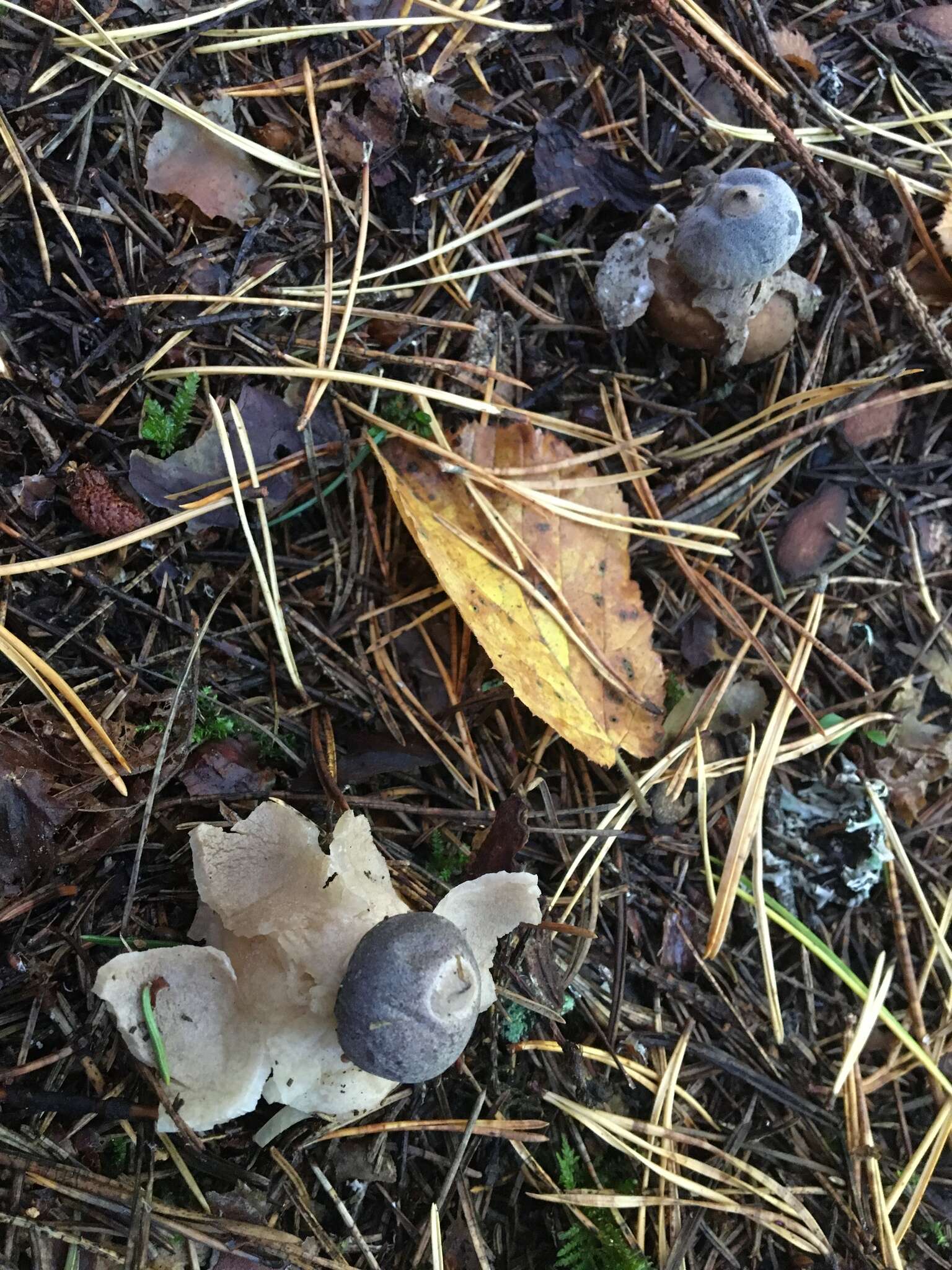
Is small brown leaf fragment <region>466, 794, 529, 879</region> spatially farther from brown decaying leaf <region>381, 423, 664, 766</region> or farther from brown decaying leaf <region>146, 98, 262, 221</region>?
brown decaying leaf <region>146, 98, 262, 221</region>

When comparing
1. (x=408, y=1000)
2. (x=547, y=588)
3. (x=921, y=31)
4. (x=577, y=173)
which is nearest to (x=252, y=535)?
(x=547, y=588)

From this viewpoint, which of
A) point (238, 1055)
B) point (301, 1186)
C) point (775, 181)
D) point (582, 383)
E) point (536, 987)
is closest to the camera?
point (238, 1055)

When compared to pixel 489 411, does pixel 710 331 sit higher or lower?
higher

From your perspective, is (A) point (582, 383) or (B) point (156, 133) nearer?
(B) point (156, 133)

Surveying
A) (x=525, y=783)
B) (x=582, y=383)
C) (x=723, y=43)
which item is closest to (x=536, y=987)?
(x=525, y=783)

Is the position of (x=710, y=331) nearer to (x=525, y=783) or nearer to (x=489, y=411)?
(x=489, y=411)

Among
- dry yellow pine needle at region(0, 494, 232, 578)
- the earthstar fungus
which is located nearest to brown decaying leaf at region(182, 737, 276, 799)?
dry yellow pine needle at region(0, 494, 232, 578)
